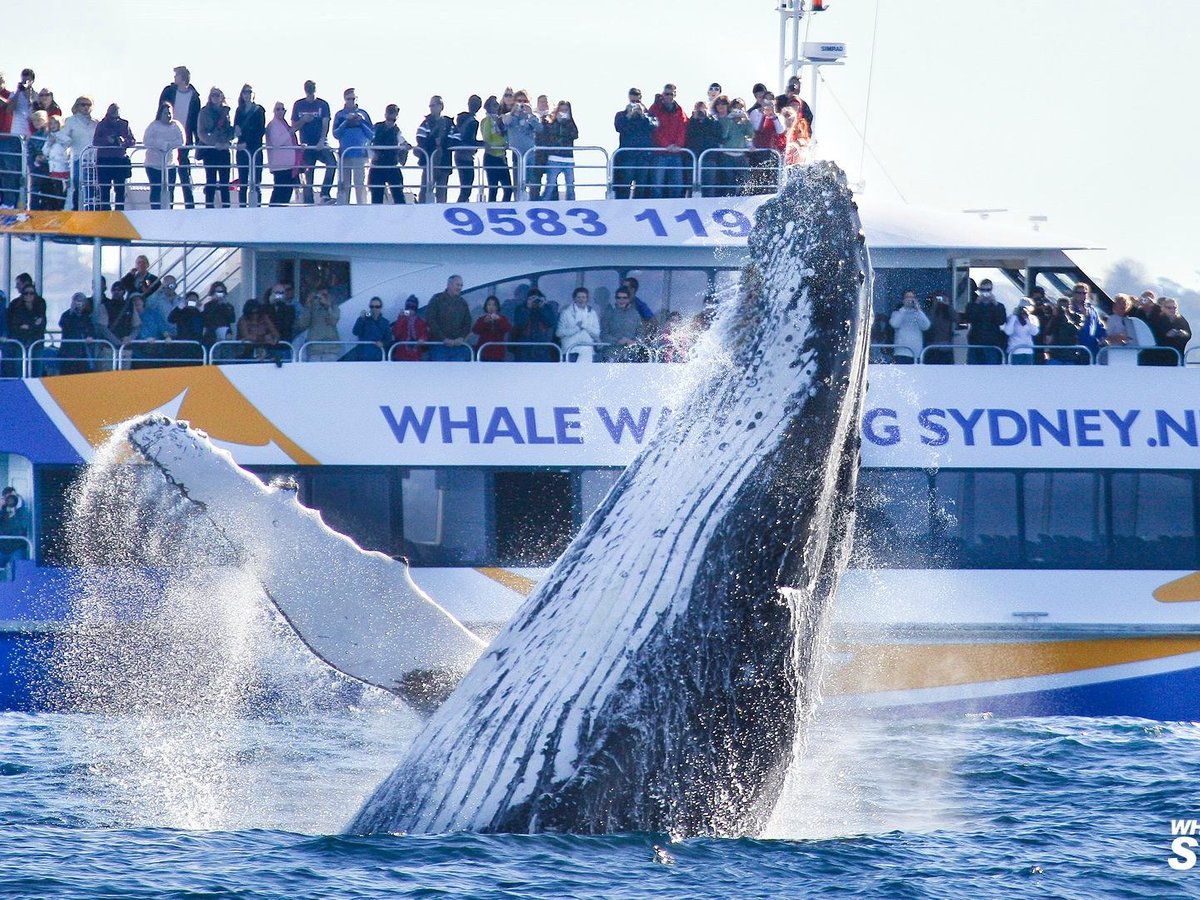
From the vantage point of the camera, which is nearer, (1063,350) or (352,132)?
(1063,350)

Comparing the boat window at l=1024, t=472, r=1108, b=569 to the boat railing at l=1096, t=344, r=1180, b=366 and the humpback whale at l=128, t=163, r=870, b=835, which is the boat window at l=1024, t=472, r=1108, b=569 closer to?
the boat railing at l=1096, t=344, r=1180, b=366

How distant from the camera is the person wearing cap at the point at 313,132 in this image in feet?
58.3

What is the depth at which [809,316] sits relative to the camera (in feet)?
17.9

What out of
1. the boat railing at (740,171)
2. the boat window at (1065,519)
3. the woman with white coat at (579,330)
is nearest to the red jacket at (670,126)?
the boat railing at (740,171)

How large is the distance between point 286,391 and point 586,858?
10.6 metres

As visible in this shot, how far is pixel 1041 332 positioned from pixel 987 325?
62cm

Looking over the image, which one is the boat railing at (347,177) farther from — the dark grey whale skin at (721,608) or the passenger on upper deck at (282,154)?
the dark grey whale skin at (721,608)

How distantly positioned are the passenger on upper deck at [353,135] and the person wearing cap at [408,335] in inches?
84.5

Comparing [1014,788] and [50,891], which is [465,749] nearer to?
[50,891]

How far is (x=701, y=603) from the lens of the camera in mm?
5516

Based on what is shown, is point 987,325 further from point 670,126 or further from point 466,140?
point 466,140

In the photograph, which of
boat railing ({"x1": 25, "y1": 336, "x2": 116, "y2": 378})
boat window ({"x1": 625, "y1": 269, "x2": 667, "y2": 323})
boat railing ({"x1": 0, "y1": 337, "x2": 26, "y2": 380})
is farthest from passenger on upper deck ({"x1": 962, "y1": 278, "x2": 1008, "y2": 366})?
boat railing ({"x1": 0, "y1": 337, "x2": 26, "y2": 380})

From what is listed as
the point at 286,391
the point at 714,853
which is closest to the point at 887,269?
the point at 286,391

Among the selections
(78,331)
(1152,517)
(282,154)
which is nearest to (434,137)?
(282,154)
